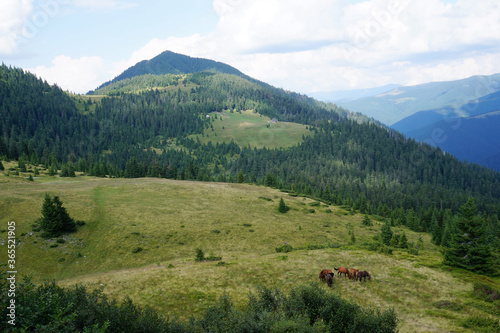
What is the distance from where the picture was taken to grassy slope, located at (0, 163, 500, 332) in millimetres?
25234

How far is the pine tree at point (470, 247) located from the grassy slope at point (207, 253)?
1871mm

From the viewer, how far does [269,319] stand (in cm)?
1457

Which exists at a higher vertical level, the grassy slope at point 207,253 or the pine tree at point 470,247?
the pine tree at point 470,247

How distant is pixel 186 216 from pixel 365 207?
89.0 m

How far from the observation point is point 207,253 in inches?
1678

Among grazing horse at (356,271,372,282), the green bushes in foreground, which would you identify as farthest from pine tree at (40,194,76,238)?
grazing horse at (356,271,372,282)

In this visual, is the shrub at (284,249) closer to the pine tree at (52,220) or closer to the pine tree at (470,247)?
the pine tree at (470,247)

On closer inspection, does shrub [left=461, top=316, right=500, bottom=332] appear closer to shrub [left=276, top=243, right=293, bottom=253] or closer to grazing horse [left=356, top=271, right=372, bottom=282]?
grazing horse [left=356, top=271, right=372, bottom=282]

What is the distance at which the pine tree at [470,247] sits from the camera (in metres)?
30.7

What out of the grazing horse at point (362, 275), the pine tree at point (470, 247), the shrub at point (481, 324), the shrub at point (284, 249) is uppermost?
the pine tree at point (470, 247)

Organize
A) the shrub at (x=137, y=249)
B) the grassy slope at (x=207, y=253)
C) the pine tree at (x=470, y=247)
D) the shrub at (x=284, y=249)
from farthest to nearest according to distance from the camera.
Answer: the shrub at (x=284, y=249) < the shrub at (x=137, y=249) < the pine tree at (x=470, y=247) < the grassy slope at (x=207, y=253)

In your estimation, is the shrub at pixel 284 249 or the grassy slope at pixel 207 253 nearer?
the grassy slope at pixel 207 253

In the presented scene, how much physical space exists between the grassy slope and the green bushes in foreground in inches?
289

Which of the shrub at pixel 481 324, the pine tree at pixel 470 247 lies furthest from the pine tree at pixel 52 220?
the pine tree at pixel 470 247
